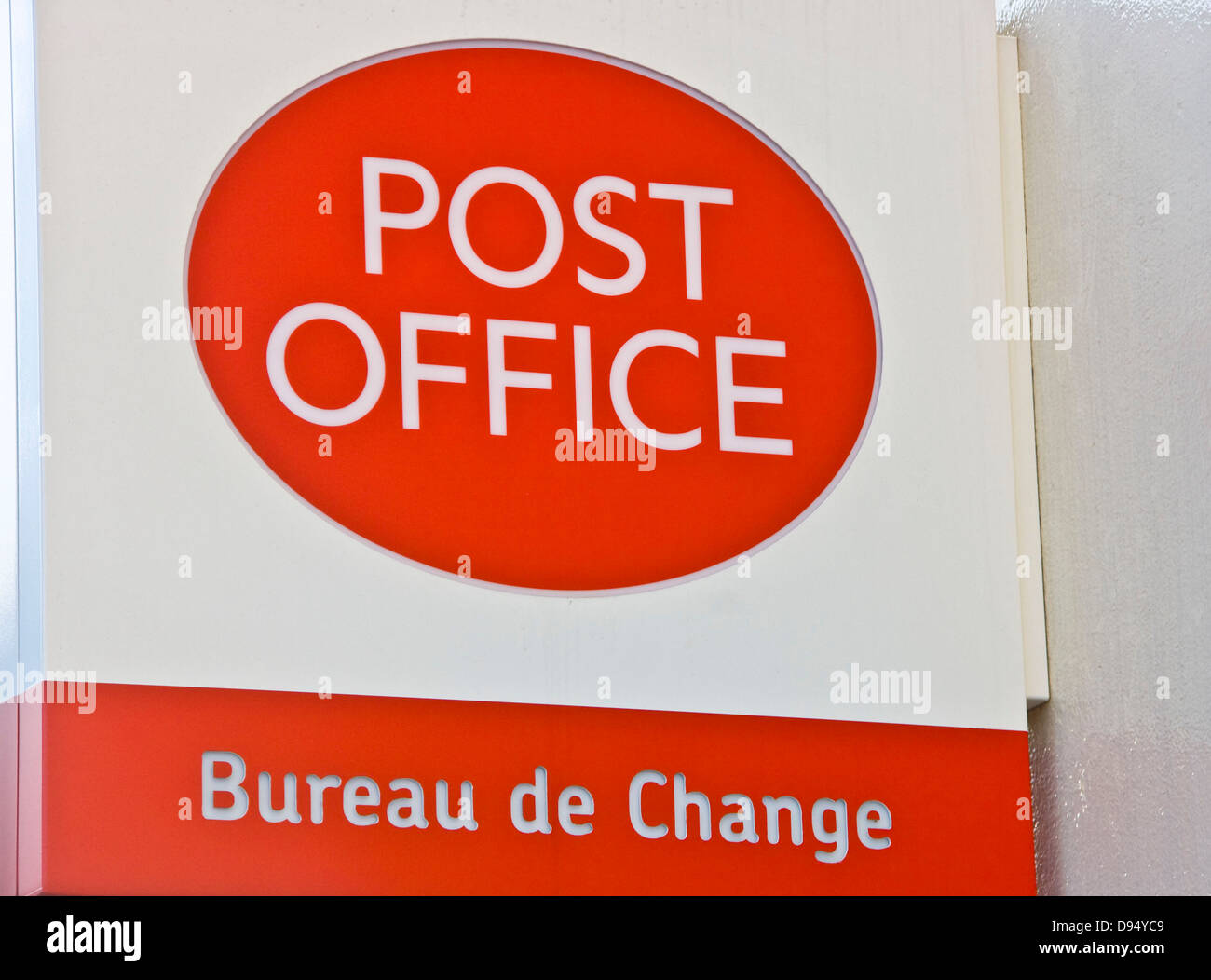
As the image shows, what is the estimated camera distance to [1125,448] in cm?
543

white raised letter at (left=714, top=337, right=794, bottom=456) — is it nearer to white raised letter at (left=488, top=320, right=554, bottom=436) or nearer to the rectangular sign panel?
the rectangular sign panel

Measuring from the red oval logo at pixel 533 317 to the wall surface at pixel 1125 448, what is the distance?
0.59 m

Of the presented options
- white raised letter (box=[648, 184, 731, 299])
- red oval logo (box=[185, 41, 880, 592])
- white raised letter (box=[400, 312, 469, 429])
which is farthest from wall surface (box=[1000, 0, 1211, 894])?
white raised letter (box=[400, 312, 469, 429])

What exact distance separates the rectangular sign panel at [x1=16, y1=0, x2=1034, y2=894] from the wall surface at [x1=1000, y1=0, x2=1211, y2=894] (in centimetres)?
19

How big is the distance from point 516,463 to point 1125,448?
1542 millimetres

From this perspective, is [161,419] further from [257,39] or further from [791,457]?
[791,457]

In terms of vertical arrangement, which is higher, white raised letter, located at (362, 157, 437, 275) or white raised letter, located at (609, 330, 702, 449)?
white raised letter, located at (362, 157, 437, 275)

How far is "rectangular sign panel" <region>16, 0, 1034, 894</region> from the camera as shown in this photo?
4.72 metres

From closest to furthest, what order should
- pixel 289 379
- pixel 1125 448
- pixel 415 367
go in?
pixel 289 379
pixel 415 367
pixel 1125 448

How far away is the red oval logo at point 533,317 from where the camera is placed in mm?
4992

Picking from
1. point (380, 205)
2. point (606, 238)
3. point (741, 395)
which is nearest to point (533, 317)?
point (606, 238)

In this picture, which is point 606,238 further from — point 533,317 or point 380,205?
point 380,205
